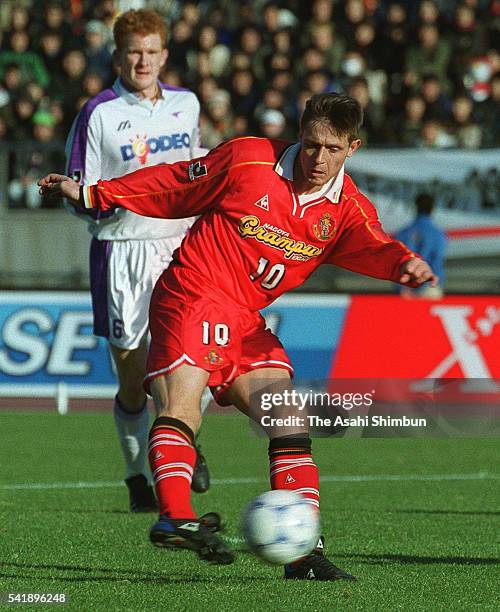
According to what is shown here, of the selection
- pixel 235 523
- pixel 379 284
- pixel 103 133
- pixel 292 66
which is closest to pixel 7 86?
pixel 292 66

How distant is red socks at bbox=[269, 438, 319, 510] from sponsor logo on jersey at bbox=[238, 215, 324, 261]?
2.63ft

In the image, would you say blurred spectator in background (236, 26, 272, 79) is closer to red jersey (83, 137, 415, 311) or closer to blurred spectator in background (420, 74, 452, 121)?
blurred spectator in background (420, 74, 452, 121)

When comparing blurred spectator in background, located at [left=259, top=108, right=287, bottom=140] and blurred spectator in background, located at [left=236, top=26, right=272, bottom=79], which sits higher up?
blurred spectator in background, located at [left=236, top=26, right=272, bottom=79]

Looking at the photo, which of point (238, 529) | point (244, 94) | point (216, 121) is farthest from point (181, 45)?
point (238, 529)

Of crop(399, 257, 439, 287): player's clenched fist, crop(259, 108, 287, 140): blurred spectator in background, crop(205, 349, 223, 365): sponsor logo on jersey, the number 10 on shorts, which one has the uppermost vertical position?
crop(399, 257, 439, 287): player's clenched fist

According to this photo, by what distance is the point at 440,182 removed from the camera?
53.1 ft

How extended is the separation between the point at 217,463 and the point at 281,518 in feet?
17.2

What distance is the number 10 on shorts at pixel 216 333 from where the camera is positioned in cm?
573

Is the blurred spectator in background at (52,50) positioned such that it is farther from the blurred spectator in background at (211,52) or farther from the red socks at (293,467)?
the red socks at (293,467)

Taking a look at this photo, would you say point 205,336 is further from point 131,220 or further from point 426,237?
point 426,237

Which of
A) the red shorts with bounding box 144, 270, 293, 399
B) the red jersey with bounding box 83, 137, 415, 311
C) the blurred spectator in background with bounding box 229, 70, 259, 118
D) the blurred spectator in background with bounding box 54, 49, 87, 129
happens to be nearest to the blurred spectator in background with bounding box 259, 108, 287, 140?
the blurred spectator in background with bounding box 229, 70, 259, 118

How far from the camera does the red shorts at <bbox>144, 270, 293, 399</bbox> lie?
5691 millimetres

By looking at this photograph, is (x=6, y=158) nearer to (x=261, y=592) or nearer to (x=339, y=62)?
(x=339, y=62)

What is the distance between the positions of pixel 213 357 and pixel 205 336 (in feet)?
0.31
